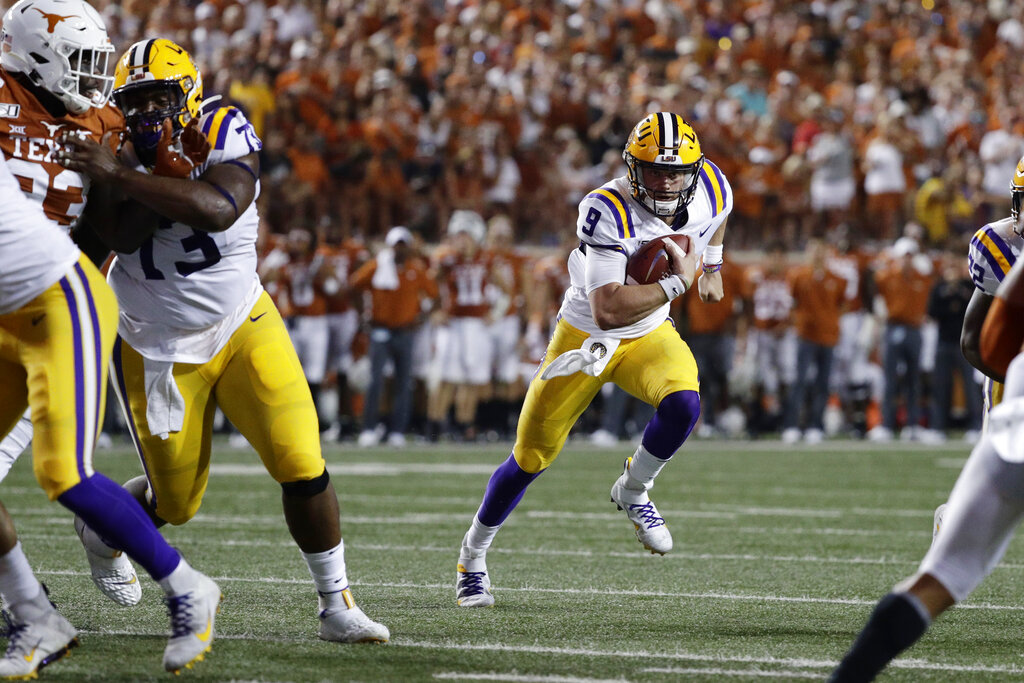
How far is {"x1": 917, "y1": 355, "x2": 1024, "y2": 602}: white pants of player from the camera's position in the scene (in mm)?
2738

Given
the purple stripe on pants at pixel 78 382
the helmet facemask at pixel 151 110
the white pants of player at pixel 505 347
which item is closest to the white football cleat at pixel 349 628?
the purple stripe on pants at pixel 78 382

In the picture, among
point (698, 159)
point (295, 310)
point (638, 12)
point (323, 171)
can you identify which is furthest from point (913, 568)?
point (638, 12)

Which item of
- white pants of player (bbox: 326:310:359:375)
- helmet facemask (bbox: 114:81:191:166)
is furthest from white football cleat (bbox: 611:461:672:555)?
white pants of player (bbox: 326:310:359:375)

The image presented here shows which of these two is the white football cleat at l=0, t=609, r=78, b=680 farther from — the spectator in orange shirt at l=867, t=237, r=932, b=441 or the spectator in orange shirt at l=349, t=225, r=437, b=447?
the spectator in orange shirt at l=867, t=237, r=932, b=441

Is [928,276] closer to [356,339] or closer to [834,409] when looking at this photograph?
[834,409]

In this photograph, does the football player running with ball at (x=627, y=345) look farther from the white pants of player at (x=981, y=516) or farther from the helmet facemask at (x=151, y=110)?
the white pants of player at (x=981, y=516)

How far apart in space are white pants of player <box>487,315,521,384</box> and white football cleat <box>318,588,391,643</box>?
28.6ft

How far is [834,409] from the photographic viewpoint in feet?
47.0

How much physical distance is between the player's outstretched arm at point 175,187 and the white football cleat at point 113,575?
1.25 meters

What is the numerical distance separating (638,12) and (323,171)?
17.2 ft

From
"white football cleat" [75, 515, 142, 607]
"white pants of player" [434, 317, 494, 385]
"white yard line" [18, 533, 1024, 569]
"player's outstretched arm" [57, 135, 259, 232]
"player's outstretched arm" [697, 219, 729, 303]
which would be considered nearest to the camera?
"player's outstretched arm" [57, 135, 259, 232]

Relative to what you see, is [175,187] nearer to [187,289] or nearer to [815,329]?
[187,289]

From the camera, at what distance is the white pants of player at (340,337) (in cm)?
1249

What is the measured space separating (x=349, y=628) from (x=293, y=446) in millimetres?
543
